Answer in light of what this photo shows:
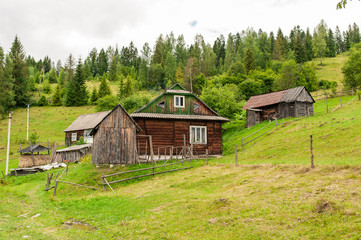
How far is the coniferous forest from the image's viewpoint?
237 ft

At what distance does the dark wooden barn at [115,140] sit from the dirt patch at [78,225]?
1063cm

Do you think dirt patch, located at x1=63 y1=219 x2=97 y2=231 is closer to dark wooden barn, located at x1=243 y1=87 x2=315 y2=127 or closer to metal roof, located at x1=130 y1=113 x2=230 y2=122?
metal roof, located at x1=130 y1=113 x2=230 y2=122

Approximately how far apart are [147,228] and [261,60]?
106 metres

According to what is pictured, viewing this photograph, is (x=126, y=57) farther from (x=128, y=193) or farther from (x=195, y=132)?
(x=128, y=193)

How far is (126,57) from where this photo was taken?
512 feet

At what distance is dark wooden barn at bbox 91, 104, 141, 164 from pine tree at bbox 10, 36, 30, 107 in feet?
237

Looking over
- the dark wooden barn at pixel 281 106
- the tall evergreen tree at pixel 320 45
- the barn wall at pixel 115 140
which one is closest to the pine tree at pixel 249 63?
the tall evergreen tree at pixel 320 45

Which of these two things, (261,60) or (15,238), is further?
(261,60)

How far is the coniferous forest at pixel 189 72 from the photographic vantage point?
237 feet

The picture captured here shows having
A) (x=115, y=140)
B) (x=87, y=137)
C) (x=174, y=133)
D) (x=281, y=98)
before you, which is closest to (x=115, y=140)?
(x=115, y=140)

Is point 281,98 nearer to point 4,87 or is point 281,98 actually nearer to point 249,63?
point 249,63

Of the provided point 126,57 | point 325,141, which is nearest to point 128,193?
point 325,141

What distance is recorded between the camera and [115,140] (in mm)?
24078

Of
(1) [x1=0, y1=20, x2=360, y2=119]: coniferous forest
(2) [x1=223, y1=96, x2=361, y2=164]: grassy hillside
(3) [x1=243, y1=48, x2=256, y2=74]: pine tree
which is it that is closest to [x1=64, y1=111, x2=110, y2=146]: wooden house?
(1) [x1=0, y1=20, x2=360, y2=119]: coniferous forest
